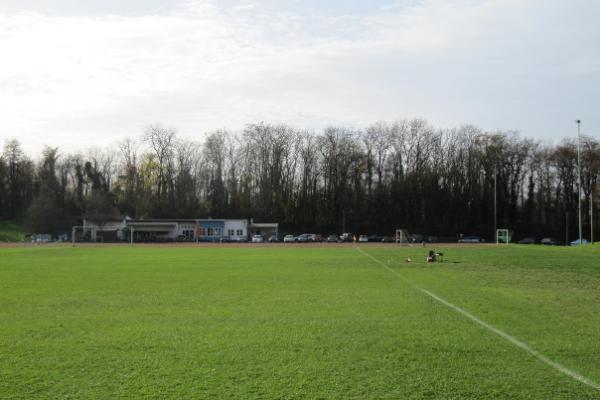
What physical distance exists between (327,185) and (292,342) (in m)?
100

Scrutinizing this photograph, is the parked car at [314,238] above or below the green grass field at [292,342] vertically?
above

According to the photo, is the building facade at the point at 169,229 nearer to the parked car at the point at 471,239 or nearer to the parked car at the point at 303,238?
the parked car at the point at 303,238

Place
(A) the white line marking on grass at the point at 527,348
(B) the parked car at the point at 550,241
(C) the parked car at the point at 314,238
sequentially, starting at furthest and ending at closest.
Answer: (C) the parked car at the point at 314,238 < (B) the parked car at the point at 550,241 < (A) the white line marking on grass at the point at 527,348

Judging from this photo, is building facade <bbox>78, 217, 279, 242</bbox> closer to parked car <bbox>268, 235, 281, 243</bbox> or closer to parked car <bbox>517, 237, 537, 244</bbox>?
parked car <bbox>268, 235, 281, 243</bbox>

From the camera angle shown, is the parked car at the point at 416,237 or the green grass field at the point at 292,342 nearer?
the green grass field at the point at 292,342

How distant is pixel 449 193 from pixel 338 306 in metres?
93.9

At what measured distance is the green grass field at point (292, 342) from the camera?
21.7 ft

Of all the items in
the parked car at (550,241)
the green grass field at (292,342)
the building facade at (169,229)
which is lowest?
the green grass field at (292,342)

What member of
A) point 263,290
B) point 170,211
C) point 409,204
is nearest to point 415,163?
point 409,204

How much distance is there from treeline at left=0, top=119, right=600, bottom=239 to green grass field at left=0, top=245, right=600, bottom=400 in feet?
287

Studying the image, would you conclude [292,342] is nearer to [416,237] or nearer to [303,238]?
[303,238]

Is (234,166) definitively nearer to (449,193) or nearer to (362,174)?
(362,174)

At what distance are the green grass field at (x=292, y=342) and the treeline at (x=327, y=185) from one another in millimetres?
87425

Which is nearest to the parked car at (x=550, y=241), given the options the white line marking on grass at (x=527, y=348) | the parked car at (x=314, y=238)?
the parked car at (x=314, y=238)
